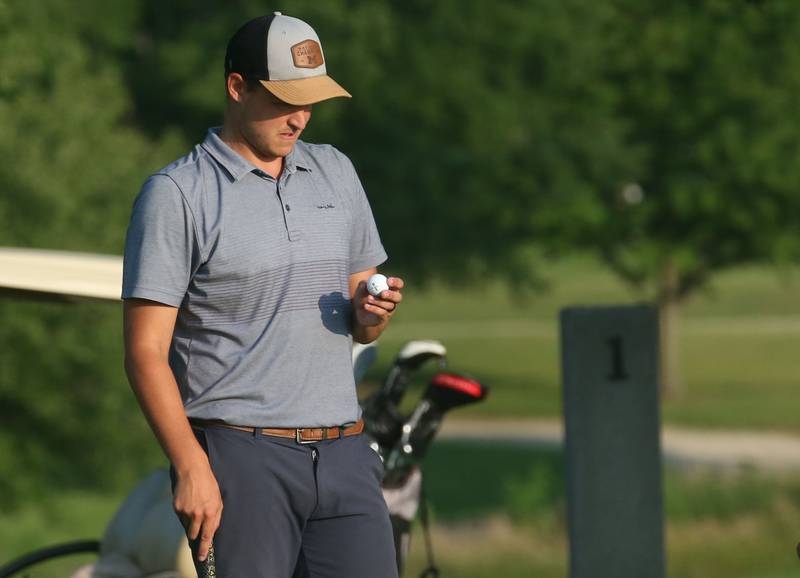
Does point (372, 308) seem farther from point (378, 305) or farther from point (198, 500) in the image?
point (198, 500)

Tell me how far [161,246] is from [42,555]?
178cm

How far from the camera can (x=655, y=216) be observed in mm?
26547

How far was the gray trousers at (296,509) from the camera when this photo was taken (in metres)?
3.10

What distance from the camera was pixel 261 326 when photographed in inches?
123

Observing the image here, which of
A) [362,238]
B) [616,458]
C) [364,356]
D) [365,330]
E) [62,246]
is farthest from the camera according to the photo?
[62,246]

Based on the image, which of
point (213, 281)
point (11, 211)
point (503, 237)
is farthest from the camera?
point (503, 237)

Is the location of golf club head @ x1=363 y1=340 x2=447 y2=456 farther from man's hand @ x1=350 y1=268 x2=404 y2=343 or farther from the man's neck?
the man's neck

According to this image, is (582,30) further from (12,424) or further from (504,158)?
(12,424)

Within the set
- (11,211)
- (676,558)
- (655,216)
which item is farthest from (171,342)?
(655,216)

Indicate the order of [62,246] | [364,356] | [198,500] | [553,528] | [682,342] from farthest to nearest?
1. [682,342]
2. [62,246]
3. [553,528]
4. [364,356]
5. [198,500]

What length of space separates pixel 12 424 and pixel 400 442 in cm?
952

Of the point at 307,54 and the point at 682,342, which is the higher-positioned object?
the point at 307,54

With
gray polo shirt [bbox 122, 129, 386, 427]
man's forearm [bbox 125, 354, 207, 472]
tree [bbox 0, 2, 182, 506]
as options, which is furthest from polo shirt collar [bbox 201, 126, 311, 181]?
tree [bbox 0, 2, 182, 506]

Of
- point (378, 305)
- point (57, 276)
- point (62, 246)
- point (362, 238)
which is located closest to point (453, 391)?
point (57, 276)
